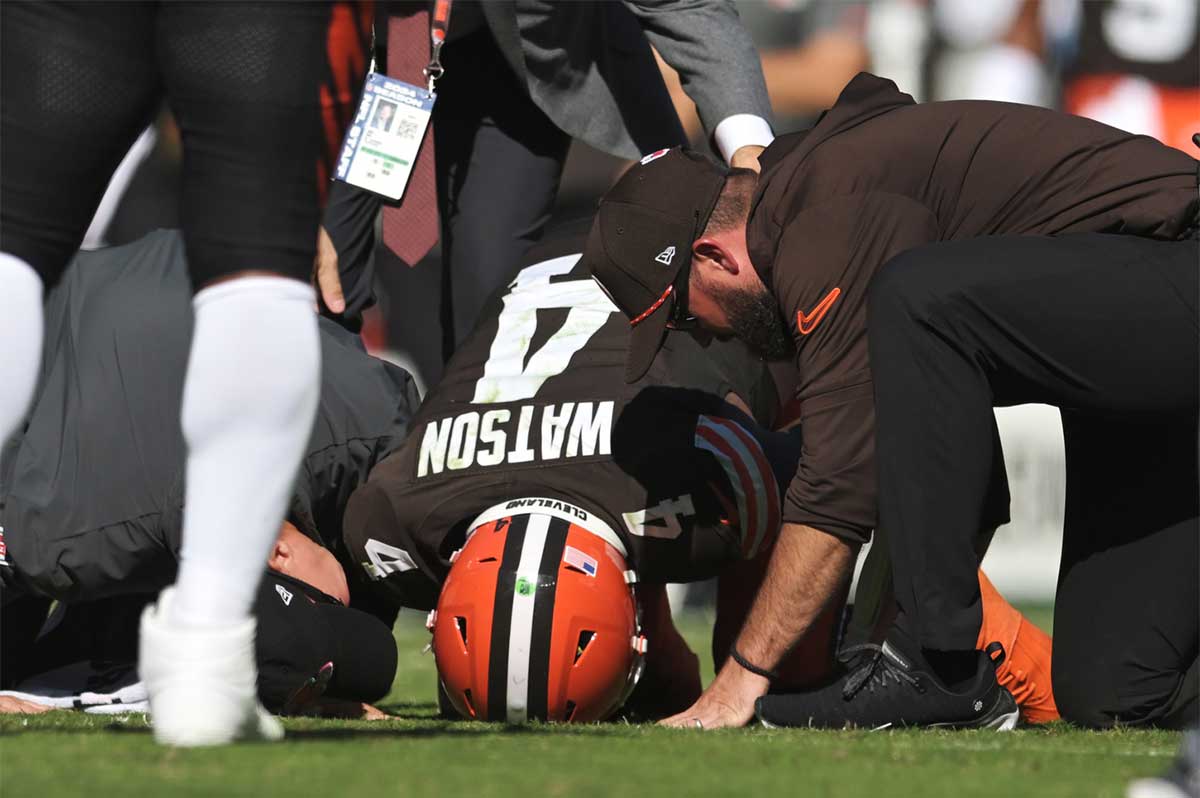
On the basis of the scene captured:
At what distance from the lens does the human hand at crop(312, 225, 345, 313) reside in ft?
15.9

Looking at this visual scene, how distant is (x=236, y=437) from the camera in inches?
97.3

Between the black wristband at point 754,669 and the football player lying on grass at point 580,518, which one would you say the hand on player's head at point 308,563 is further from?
the black wristband at point 754,669

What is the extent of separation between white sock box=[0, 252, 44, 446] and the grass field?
1.63ft

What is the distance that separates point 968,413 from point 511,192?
1.86 metres

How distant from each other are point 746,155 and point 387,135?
2.91 ft

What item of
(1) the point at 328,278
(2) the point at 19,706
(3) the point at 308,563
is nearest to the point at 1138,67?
(1) the point at 328,278

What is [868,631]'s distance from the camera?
13.1 ft

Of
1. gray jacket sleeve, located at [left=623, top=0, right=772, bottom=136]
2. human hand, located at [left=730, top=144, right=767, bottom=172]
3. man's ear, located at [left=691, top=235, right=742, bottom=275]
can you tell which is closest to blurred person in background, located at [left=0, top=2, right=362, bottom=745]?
man's ear, located at [left=691, top=235, right=742, bottom=275]

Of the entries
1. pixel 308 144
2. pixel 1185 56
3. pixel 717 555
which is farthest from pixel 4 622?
pixel 1185 56

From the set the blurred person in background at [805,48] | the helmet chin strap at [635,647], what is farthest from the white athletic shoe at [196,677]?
the blurred person in background at [805,48]

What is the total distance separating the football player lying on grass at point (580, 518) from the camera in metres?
3.58

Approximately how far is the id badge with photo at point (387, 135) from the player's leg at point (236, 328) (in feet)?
5.85

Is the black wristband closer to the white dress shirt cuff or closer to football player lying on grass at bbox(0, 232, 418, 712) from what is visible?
football player lying on grass at bbox(0, 232, 418, 712)

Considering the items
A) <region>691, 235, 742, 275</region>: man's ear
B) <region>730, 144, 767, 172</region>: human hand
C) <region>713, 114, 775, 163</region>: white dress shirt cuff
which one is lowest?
<region>691, 235, 742, 275</region>: man's ear
